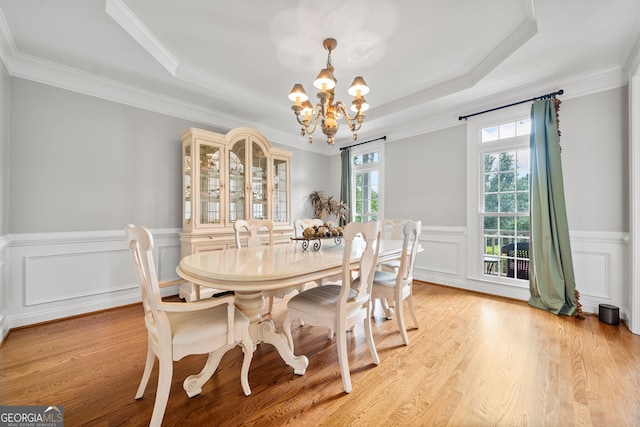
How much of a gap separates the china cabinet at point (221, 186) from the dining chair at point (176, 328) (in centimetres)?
174

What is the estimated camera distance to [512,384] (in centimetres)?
164

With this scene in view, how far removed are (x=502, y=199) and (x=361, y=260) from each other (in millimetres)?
2876

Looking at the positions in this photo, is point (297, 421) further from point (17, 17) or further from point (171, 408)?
point (17, 17)

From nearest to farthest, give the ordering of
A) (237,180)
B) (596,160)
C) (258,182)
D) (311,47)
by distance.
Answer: (311,47), (596,160), (237,180), (258,182)

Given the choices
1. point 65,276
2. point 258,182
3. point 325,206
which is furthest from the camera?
point 325,206

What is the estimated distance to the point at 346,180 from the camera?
5137mm

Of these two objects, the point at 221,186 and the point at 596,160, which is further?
the point at 221,186

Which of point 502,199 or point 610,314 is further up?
point 502,199

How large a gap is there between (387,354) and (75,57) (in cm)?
390

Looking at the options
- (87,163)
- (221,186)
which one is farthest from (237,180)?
(87,163)

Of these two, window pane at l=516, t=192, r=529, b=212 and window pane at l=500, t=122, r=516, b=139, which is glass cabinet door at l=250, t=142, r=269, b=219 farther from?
window pane at l=516, t=192, r=529, b=212

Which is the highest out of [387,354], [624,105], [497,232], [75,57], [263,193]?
[75,57]

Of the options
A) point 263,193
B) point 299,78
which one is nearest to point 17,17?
point 299,78

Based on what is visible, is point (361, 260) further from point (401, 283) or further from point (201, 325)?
point (201, 325)
